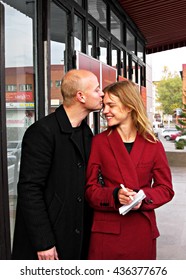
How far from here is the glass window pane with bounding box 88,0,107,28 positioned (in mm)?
6294

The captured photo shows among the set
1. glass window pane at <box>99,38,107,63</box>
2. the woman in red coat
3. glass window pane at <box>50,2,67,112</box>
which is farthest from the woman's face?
glass window pane at <box>99,38,107,63</box>

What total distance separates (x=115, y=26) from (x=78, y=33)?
9.94ft

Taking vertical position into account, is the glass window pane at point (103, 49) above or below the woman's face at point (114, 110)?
above

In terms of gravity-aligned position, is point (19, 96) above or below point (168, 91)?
below

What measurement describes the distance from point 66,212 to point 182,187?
7.65 metres

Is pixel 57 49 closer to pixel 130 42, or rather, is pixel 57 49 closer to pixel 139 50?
pixel 130 42

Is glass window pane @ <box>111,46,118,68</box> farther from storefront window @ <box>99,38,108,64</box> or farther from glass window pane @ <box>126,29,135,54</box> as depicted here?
glass window pane @ <box>126,29,135,54</box>

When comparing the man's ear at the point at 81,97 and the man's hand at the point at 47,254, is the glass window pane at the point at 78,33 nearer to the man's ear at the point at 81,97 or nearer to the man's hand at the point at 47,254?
the man's ear at the point at 81,97

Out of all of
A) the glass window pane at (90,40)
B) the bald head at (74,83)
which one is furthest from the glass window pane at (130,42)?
the bald head at (74,83)

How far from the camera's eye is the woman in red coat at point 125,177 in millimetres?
1954

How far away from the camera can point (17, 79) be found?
139 inches

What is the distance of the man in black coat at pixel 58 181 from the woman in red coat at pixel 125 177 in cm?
9

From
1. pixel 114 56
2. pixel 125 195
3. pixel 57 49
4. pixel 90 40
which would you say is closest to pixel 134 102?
pixel 125 195
